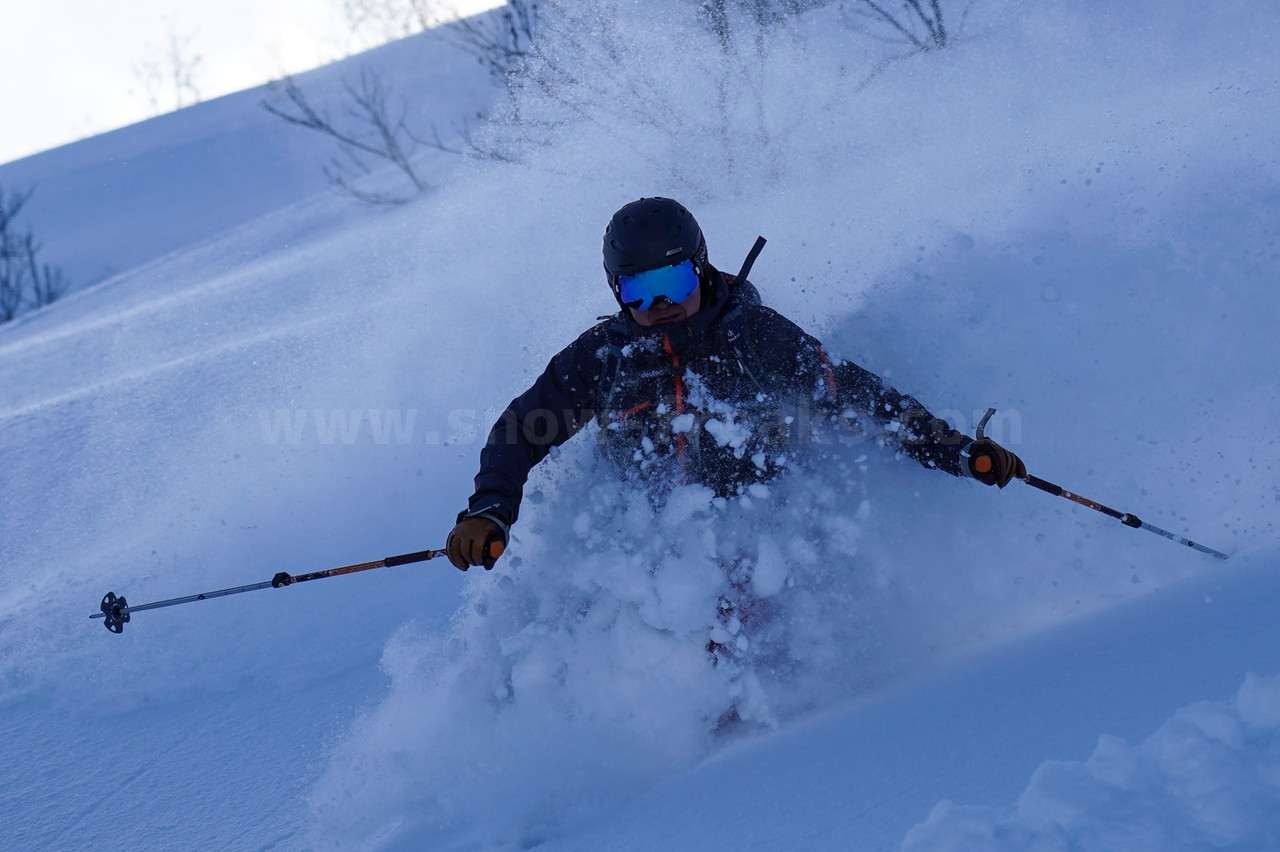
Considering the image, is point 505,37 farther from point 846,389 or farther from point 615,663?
point 615,663

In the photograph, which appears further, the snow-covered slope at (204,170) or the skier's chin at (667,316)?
the snow-covered slope at (204,170)

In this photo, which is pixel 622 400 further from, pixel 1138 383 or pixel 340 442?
pixel 340 442

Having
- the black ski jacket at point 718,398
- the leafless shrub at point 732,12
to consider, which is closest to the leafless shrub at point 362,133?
the leafless shrub at point 732,12

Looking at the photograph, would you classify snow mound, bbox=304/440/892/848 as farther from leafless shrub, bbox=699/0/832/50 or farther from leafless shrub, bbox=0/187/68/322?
leafless shrub, bbox=0/187/68/322

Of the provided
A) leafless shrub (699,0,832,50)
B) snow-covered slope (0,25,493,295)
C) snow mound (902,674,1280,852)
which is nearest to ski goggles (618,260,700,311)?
snow mound (902,674,1280,852)

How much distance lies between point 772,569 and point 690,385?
0.58 metres

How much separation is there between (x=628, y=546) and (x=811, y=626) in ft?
1.84

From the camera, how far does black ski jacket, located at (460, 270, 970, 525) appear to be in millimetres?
2594

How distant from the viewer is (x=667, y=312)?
8.43ft

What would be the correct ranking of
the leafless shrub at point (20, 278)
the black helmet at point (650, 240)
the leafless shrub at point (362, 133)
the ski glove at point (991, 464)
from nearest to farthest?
1. the ski glove at point (991, 464)
2. the black helmet at point (650, 240)
3. the leafless shrub at point (362, 133)
4. the leafless shrub at point (20, 278)

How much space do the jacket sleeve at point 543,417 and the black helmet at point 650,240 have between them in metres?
0.25

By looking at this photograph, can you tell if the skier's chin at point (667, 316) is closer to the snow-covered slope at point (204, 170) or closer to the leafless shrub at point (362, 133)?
the leafless shrub at point (362, 133)

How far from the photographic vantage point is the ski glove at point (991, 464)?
2.37m

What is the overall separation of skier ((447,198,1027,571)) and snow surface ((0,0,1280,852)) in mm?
129
